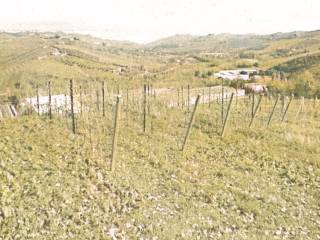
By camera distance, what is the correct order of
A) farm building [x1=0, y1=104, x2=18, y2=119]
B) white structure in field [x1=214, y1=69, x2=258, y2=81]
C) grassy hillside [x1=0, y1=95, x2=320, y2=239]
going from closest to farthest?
grassy hillside [x1=0, y1=95, x2=320, y2=239] → farm building [x1=0, y1=104, x2=18, y2=119] → white structure in field [x1=214, y1=69, x2=258, y2=81]

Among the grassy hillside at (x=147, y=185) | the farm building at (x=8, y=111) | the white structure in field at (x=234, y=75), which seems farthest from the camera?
the white structure in field at (x=234, y=75)

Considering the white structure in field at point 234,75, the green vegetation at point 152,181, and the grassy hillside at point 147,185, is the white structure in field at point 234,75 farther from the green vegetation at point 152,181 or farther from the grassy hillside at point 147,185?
the grassy hillside at point 147,185

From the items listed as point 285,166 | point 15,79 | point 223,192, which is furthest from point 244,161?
point 15,79

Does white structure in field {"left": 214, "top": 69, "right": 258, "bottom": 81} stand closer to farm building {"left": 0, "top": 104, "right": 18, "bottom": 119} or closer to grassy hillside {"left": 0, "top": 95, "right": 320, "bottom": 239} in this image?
farm building {"left": 0, "top": 104, "right": 18, "bottom": 119}

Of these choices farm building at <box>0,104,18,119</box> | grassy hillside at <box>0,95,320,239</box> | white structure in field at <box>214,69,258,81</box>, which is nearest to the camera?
grassy hillside at <box>0,95,320,239</box>

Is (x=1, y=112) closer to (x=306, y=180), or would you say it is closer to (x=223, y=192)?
(x=223, y=192)

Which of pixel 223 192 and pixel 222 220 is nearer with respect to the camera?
pixel 222 220

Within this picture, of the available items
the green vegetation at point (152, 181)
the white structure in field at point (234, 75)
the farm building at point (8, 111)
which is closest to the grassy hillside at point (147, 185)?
the green vegetation at point (152, 181)

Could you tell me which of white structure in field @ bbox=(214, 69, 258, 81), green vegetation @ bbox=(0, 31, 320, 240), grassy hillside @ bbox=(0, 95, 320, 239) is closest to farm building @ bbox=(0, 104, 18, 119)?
green vegetation @ bbox=(0, 31, 320, 240)

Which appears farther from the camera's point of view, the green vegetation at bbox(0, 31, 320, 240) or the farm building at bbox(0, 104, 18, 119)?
the farm building at bbox(0, 104, 18, 119)

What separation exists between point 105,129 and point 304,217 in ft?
32.1

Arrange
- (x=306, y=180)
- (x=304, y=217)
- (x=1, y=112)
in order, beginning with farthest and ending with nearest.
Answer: (x=1, y=112) < (x=306, y=180) < (x=304, y=217)

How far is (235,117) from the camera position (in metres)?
28.4

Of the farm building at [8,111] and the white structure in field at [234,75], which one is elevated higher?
the farm building at [8,111]
